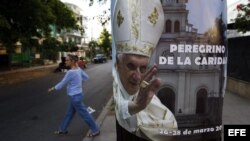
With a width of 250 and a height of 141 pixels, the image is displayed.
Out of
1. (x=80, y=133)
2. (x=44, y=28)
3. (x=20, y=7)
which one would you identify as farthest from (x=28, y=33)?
(x=80, y=133)

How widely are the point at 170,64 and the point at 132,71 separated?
0.31 m

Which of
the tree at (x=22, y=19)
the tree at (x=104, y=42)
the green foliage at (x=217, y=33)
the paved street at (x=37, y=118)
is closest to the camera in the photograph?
the green foliage at (x=217, y=33)

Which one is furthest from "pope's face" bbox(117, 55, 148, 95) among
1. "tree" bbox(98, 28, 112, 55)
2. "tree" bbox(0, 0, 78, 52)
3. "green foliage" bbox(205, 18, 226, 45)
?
"tree" bbox(98, 28, 112, 55)

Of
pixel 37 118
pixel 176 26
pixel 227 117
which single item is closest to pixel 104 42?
pixel 37 118

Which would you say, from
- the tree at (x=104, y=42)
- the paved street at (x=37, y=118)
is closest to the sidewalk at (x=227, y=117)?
the paved street at (x=37, y=118)

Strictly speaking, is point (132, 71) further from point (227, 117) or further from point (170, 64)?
point (227, 117)

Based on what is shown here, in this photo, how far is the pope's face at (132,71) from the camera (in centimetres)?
338

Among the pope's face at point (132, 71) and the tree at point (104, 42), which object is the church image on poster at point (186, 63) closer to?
the pope's face at point (132, 71)

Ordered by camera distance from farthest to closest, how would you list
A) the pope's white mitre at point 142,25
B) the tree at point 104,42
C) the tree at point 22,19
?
1. the tree at point 104,42
2. the tree at point 22,19
3. the pope's white mitre at point 142,25

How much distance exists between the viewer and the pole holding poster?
133 inches

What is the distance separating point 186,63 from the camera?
338cm

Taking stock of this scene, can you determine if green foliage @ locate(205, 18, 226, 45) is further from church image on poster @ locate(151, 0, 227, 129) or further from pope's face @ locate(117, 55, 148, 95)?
pope's face @ locate(117, 55, 148, 95)

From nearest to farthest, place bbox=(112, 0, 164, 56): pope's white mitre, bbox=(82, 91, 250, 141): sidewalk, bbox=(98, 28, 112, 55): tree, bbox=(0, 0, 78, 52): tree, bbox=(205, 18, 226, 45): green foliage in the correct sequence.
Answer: bbox=(112, 0, 164, 56): pope's white mitre
bbox=(205, 18, 226, 45): green foliage
bbox=(82, 91, 250, 141): sidewalk
bbox=(0, 0, 78, 52): tree
bbox=(98, 28, 112, 55): tree

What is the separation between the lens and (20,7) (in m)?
26.5
